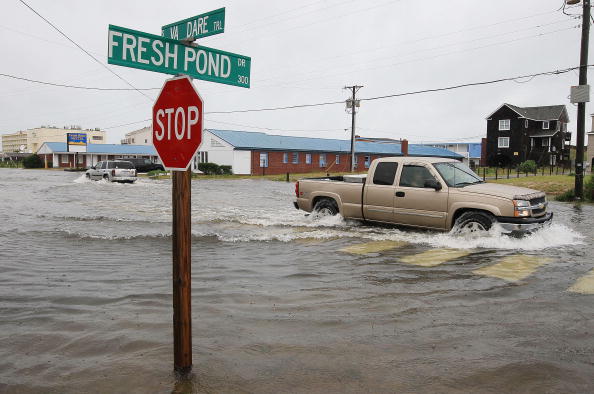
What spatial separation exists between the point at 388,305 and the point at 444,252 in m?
3.66

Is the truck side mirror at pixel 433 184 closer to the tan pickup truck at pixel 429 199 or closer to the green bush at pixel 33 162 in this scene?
the tan pickup truck at pixel 429 199

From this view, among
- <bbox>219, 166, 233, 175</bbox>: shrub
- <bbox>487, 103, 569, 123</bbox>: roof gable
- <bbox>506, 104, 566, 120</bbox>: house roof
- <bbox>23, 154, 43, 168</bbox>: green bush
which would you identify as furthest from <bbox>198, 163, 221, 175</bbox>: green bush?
<bbox>23, 154, 43, 168</bbox>: green bush

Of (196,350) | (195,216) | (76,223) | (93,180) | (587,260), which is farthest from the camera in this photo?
(93,180)

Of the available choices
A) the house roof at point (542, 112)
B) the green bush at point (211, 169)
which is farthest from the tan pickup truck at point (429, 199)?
the house roof at point (542, 112)

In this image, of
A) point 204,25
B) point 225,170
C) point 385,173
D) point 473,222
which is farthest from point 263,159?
point 204,25

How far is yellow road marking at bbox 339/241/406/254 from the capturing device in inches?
363

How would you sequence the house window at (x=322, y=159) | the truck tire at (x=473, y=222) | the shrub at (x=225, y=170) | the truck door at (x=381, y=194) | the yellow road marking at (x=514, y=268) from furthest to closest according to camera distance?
1. the house window at (x=322, y=159)
2. the shrub at (x=225, y=170)
3. the truck door at (x=381, y=194)
4. the truck tire at (x=473, y=222)
5. the yellow road marking at (x=514, y=268)

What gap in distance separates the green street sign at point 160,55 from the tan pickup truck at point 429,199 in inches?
277

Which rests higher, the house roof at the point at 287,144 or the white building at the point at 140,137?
the white building at the point at 140,137

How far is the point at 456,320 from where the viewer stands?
5.17 m

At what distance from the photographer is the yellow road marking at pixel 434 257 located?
8.18 m

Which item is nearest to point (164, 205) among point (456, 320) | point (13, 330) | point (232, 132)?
point (13, 330)

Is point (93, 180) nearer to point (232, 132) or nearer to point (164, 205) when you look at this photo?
point (164, 205)

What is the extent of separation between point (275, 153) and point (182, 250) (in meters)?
51.7
